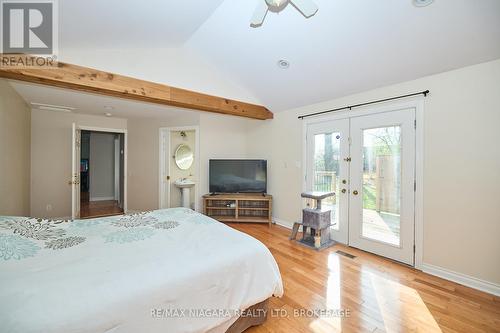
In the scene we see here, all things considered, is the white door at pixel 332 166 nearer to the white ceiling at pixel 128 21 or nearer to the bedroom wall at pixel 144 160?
the white ceiling at pixel 128 21

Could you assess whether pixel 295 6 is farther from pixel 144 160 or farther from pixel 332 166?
A: pixel 144 160

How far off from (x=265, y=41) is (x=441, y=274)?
339 cm

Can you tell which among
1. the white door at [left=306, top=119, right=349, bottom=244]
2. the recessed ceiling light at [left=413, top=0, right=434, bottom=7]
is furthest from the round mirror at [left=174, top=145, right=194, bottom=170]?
the recessed ceiling light at [left=413, top=0, right=434, bottom=7]

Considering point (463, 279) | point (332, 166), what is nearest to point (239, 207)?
point (332, 166)

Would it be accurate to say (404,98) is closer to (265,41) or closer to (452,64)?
(452,64)

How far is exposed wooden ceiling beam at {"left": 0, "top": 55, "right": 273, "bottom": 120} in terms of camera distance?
2.23m

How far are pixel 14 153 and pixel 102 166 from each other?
12.8ft

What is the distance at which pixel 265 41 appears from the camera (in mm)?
2646

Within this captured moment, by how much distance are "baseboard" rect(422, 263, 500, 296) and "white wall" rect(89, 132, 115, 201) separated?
7.75 metres

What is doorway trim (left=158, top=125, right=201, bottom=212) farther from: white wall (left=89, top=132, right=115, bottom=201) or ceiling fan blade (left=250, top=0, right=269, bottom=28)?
ceiling fan blade (left=250, top=0, right=269, bottom=28)

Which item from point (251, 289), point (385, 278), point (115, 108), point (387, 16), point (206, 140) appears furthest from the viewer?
point (206, 140)

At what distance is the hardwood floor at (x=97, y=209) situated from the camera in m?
4.83

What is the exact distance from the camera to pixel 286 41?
2.58 m

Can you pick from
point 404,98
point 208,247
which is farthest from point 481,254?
point 208,247
